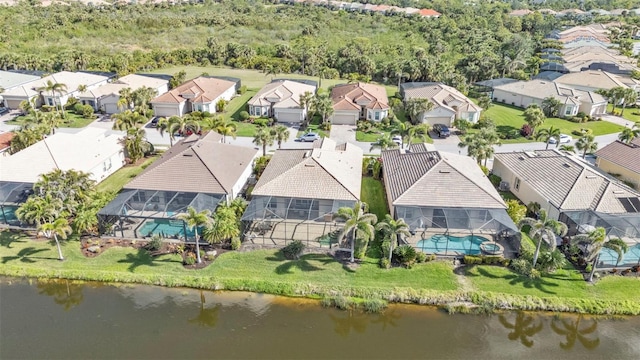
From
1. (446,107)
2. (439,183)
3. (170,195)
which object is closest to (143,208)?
(170,195)

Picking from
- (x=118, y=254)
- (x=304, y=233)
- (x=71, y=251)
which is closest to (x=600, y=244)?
(x=304, y=233)

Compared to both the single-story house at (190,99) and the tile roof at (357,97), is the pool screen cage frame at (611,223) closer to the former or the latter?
the tile roof at (357,97)

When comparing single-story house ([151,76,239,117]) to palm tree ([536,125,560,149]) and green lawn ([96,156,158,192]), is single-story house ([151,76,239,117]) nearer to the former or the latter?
green lawn ([96,156,158,192])

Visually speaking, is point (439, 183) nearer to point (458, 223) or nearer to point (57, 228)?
point (458, 223)

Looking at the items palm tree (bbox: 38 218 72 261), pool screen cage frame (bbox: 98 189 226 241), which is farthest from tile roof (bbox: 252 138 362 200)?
palm tree (bbox: 38 218 72 261)

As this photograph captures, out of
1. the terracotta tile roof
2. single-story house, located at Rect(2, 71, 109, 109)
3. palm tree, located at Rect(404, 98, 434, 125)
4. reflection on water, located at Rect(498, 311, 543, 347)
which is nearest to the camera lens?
reflection on water, located at Rect(498, 311, 543, 347)

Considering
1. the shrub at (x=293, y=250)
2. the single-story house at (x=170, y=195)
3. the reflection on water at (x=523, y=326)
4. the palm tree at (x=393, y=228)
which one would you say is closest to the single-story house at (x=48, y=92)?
the single-story house at (x=170, y=195)

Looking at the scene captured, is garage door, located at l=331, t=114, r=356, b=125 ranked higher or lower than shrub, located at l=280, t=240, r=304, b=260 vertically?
higher
